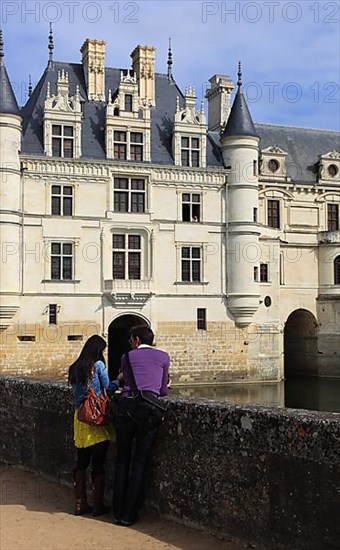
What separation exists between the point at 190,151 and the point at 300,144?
10133mm

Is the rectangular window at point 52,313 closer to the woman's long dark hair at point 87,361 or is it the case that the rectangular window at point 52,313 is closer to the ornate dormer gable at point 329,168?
the ornate dormer gable at point 329,168

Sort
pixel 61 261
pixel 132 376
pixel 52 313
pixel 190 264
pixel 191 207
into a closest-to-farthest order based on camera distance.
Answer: pixel 132 376
pixel 52 313
pixel 61 261
pixel 190 264
pixel 191 207

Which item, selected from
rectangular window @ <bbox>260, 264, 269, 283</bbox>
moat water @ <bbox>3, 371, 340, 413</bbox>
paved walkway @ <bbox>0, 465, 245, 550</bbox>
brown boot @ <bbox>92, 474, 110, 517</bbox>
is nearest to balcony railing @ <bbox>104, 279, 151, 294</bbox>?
moat water @ <bbox>3, 371, 340, 413</bbox>

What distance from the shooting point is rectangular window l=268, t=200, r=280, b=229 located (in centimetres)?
3744

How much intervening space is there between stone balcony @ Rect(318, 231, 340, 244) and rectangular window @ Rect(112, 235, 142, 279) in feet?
37.0

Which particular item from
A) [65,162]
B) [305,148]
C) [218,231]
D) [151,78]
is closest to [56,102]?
[65,162]

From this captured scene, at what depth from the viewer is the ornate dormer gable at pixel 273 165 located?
1474 inches

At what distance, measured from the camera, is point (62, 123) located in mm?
31250

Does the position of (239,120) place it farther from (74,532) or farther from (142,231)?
(74,532)

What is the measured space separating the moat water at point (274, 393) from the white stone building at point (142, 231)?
2.11 ft

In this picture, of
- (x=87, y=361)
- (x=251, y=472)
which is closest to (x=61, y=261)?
(x=87, y=361)

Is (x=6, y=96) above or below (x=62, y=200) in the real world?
above

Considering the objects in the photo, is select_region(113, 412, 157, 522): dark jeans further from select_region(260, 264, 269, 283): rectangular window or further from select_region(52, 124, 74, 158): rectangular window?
select_region(260, 264, 269, 283): rectangular window

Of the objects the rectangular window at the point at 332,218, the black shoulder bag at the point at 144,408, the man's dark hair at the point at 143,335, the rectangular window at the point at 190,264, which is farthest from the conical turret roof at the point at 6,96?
the black shoulder bag at the point at 144,408
